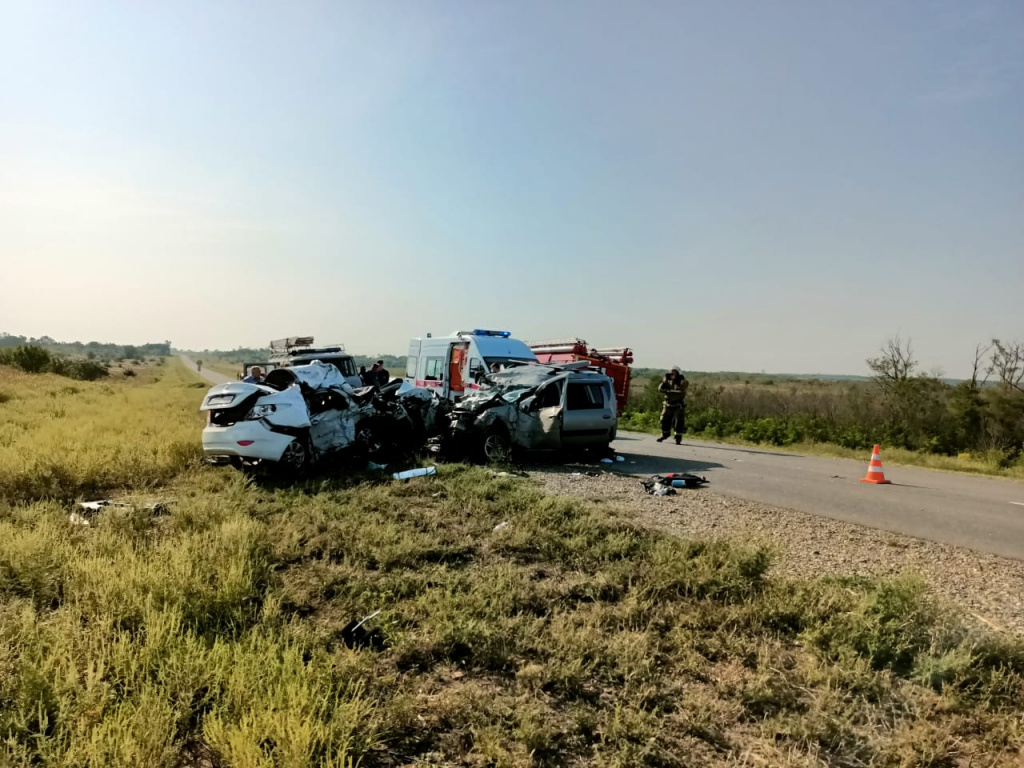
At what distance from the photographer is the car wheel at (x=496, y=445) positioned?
1165 cm

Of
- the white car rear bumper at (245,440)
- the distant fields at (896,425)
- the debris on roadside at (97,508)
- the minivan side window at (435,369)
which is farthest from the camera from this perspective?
the minivan side window at (435,369)

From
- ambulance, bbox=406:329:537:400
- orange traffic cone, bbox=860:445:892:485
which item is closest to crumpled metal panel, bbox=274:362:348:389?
ambulance, bbox=406:329:537:400

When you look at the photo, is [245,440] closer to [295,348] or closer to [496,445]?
[496,445]

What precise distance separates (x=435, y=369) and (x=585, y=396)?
758cm

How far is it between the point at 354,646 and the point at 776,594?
3230 mm

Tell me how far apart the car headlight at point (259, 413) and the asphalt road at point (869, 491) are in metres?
6.24

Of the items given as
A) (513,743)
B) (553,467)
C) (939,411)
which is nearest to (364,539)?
(513,743)

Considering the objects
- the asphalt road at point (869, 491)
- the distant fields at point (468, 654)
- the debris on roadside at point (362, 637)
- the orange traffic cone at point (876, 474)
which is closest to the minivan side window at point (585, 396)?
the asphalt road at point (869, 491)

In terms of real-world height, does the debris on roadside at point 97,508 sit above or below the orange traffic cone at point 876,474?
below

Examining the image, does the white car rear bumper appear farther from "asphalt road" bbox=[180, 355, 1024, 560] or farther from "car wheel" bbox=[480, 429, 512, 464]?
"asphalt road" bbox=[180, 355, 1024, 560]

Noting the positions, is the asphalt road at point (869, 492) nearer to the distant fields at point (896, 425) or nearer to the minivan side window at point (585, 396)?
the minivan side window at point (585, 396)

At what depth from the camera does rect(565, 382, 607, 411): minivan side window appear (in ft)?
38.4

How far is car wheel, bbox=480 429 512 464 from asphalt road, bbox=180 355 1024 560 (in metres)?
2.11

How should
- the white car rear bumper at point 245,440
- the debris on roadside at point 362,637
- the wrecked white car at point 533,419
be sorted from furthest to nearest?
the wrecked white car at point 533,419
the white car rear bumper at point 245,440
the debris on roadside at point 362,637
